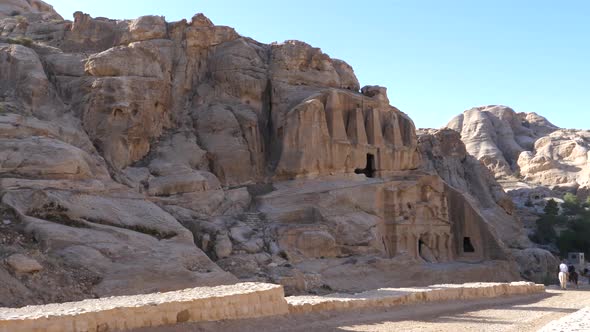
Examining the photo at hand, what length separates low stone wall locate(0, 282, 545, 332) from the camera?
9.73 meters

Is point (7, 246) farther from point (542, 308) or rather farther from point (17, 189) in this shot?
point (542, 308)

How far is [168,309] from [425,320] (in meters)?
7.40

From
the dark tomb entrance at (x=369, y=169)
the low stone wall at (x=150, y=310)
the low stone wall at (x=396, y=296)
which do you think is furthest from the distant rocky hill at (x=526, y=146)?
the low stone wall at (x=150, y=310)

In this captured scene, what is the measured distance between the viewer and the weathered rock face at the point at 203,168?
22.3 m

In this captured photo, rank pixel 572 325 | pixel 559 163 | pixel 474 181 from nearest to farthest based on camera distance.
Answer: pixel 572 325 < pixel 474 181 < pixel 559 163

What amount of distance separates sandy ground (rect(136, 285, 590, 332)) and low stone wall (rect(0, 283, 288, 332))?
22 centimetres

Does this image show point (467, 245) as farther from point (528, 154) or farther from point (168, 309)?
point (528, 154)

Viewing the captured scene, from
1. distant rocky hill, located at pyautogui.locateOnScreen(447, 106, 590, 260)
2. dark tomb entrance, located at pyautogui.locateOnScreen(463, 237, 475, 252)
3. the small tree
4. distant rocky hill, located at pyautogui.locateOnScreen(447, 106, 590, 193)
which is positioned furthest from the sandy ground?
distant rocky hill, located at pyautogui.locateOnScreen(447, 106, 590, 193)

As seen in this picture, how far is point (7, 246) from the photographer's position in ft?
62.2

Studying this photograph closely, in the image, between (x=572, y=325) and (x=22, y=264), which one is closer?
(x=572, y=325)

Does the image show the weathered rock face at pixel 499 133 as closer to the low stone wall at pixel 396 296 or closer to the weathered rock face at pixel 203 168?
the weathered rock face at pixel 203 168

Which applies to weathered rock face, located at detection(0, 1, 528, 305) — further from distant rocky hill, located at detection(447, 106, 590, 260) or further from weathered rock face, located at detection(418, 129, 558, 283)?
distant rocky hill, located at detection(447, 106, 590, 260)

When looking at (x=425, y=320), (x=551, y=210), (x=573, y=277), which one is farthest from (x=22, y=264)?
(x=551, y=210)

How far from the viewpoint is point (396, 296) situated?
1831 centimetres
